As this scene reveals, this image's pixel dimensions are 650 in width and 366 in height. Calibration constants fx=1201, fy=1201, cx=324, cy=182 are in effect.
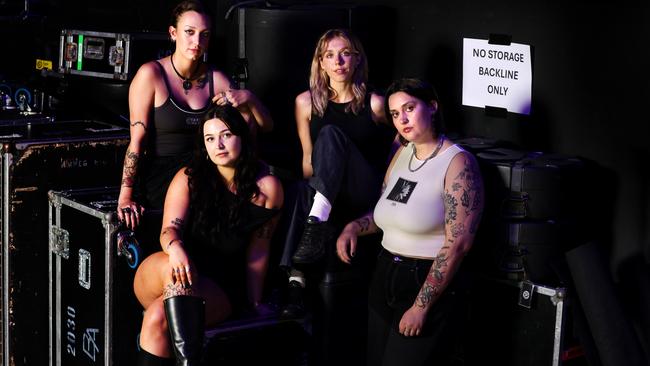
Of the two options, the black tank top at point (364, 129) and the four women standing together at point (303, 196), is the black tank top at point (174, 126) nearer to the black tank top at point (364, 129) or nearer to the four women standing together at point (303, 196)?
the four women standing together at point (303, 196)

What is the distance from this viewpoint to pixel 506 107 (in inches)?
195

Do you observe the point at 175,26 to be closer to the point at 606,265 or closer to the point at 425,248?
the point at 425,248

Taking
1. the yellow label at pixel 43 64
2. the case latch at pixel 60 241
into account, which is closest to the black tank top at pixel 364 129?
the case latch at pixel 60 241

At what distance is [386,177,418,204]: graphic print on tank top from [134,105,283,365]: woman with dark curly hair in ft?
1.82

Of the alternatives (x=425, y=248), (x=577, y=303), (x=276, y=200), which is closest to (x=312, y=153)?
(x=276, y=200)

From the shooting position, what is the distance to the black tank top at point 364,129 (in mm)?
4770

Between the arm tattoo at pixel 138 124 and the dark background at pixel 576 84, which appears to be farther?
the arm tattoo at pixel 138 124

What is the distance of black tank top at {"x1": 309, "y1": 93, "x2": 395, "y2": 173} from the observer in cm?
477

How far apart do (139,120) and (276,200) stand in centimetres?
70

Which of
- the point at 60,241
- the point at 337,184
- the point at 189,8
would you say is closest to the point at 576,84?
the point at 337,184

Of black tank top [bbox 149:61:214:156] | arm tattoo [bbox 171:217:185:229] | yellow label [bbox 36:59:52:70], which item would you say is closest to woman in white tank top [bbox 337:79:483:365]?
arm tattoo [bbox 171:217:185:229]

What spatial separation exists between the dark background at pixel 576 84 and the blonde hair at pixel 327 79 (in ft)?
1.80

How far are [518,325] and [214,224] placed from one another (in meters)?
1.20

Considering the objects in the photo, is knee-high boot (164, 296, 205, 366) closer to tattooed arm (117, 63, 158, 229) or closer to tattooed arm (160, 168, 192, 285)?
tattooed arm (160, 168, 192, 285)
